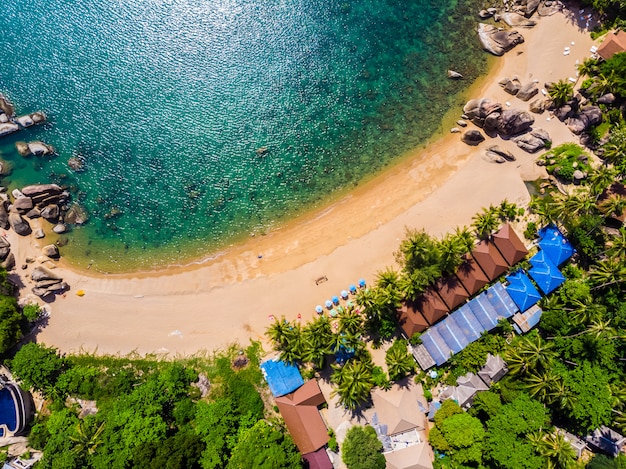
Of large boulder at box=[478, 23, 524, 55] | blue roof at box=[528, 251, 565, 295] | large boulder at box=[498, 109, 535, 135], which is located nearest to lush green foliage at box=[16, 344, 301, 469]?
blue roof at box=[528, 251, 565, 295]

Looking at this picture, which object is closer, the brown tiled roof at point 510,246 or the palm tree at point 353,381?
the palm tree at point 353,381

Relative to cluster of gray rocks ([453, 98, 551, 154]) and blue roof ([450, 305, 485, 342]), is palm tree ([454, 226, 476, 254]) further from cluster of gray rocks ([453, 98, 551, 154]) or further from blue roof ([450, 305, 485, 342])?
cluster of gray rocks ([453, 98, 551, 154])

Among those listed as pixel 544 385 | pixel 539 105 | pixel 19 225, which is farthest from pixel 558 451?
pixel 19 225

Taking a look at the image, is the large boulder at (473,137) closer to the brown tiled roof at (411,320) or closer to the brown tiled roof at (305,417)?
the brown tiled roof at (411,320)

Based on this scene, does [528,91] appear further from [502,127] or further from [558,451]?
[558,451]

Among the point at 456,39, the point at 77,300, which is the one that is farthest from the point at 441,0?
the point at 77,300

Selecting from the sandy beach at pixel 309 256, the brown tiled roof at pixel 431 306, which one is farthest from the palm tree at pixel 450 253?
the sandy beach at pixel 309 256
